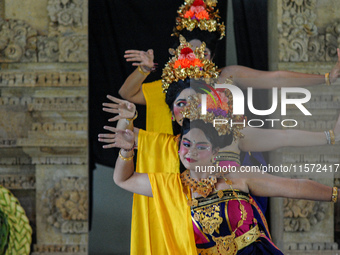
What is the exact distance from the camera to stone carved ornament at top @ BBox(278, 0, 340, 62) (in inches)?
168

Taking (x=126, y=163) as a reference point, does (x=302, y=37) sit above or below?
above

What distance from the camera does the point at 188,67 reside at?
11.2ft

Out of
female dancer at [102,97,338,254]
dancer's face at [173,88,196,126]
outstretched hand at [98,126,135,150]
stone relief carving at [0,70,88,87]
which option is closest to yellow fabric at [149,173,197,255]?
female dancer at [102,97,338,254]

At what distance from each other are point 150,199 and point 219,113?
73cm

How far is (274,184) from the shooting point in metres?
3.04

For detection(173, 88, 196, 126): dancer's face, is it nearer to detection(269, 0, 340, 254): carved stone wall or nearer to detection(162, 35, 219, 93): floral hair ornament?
detection(162, 35, 219, 93): floral hair ornament

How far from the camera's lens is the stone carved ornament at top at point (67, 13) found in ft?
14.3

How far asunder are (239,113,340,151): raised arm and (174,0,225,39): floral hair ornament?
718mm

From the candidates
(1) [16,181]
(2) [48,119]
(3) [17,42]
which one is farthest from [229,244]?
(3) [17,42]

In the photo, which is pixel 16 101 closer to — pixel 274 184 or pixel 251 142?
pixel 251 142

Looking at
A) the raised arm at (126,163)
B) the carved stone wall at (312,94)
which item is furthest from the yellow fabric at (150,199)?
the carved stone wall at (312,94)

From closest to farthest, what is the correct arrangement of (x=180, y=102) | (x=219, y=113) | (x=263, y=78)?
(x=219, y=113) < (x=180, y=102) < (x=263, y=78)

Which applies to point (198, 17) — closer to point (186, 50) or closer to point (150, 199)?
point (186, 50)

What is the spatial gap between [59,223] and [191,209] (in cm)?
161
